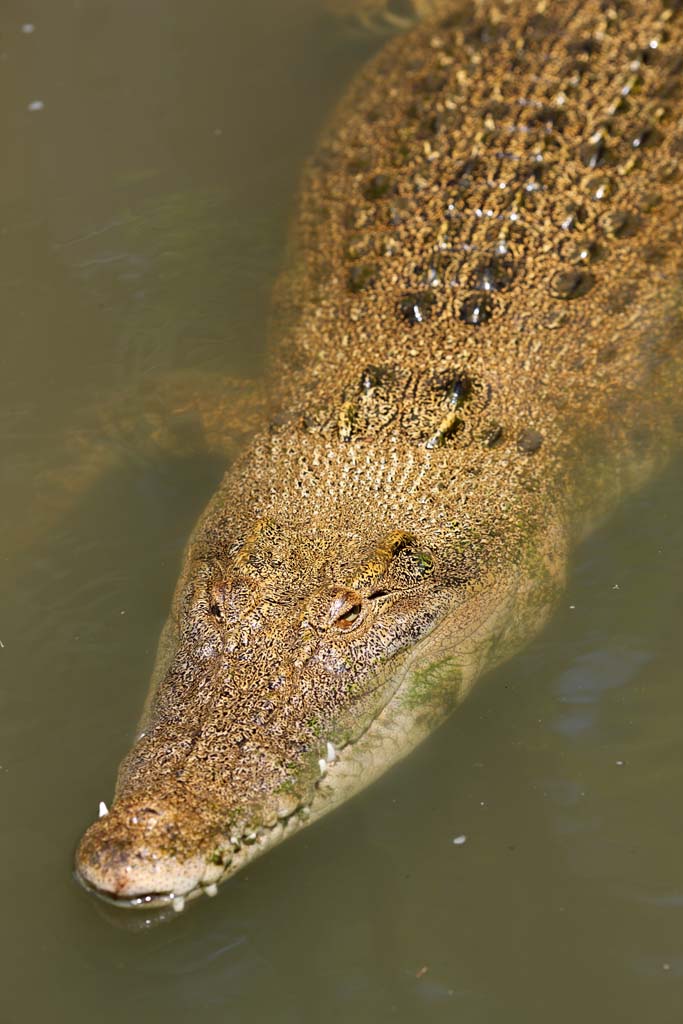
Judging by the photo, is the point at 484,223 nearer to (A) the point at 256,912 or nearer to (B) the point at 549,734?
(B) the point at 549,734

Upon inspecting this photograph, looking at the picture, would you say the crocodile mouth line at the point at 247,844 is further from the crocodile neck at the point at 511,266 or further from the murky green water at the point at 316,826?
the crocodile neck at the point at 511,266

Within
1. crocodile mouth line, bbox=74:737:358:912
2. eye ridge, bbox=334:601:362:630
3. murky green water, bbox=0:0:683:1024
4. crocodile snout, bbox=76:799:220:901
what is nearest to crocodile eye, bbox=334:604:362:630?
eye ridge, bbox=334:601:362:630

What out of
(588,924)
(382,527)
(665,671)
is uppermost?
(382,527)

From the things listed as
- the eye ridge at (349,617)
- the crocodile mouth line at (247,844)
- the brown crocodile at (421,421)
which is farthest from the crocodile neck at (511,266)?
the crocodile mouth line at (247,844)

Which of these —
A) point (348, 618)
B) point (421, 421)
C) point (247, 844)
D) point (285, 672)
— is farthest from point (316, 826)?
point (421, 421)

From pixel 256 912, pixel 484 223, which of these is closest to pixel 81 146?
pixel 484 223

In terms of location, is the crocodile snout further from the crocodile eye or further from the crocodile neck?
the crocodile neck
